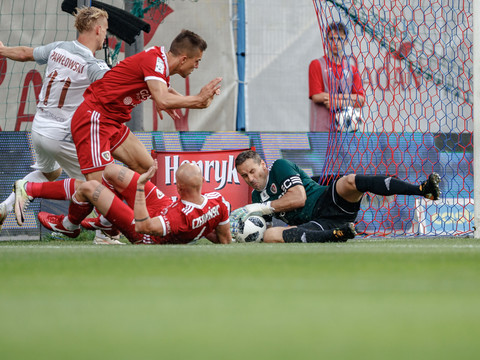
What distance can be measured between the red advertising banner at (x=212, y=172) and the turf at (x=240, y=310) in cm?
393

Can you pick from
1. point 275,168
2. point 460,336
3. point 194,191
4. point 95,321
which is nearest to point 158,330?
point 95,321

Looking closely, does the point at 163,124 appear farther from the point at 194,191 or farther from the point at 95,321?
the point at 95,321

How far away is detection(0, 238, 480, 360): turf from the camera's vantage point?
134 centimetres

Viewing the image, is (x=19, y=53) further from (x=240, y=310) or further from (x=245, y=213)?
(x=240, y=310)

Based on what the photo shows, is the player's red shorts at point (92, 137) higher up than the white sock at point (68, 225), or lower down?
higher up

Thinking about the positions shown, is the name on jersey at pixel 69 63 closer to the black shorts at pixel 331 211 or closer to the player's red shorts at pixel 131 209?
the player's red shorts at pixel 131 209

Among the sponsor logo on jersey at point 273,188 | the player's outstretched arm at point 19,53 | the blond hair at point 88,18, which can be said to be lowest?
the sponsor logo on jersey at point 273,188

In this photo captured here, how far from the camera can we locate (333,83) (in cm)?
754

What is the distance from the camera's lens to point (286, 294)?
212cm

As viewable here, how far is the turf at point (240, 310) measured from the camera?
4.39ft

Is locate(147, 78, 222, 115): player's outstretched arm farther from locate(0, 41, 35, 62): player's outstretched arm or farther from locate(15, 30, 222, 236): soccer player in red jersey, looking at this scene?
locate(0, 41, 35, 62): player's outstretched arm

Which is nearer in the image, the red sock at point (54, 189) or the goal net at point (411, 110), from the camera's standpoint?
the red sock at point (54, 189)

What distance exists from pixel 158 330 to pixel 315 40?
24.9ft

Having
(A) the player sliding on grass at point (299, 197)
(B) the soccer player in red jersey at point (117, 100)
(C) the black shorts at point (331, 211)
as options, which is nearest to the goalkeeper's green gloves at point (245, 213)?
(A) the player sliding on grass at point (299, 197)
